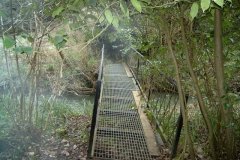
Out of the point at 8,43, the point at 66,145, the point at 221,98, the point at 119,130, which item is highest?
the point at 8,43

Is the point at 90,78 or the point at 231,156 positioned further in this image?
the point at 90,78

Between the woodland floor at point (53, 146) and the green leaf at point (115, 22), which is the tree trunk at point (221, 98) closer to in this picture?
the green leaf at point (115, 22)

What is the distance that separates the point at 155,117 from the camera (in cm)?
491


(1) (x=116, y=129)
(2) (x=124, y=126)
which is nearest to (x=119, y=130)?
(1) (x=116, y=129)

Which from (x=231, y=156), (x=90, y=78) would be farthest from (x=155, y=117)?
(x=90, y=78)

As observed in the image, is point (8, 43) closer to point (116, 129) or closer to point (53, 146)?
point (53, 146)

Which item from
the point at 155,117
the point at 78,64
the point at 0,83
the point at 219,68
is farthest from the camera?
the point at 78,64

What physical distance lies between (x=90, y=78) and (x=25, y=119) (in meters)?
6.87

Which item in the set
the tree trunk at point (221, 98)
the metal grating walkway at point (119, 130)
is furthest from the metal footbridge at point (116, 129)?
the tree trunk at point (221, 98)

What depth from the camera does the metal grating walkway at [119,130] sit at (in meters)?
3.86

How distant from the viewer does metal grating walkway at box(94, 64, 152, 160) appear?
3864 millimetres

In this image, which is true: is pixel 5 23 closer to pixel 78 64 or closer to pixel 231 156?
pixel 231 156

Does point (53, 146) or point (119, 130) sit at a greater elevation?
point (119, 130)

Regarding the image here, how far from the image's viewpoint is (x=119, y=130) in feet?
15.1
